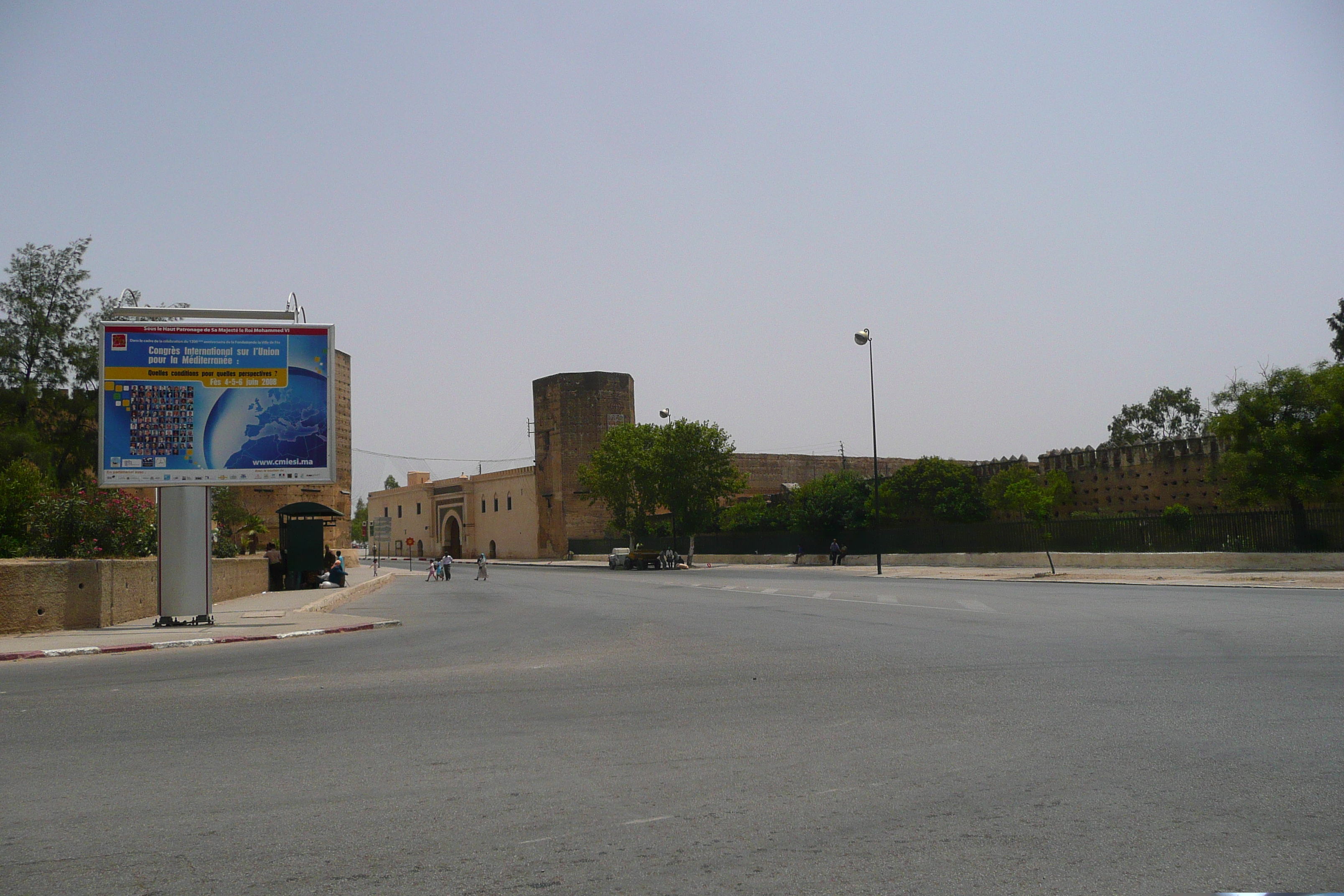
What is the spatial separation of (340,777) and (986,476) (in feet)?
173

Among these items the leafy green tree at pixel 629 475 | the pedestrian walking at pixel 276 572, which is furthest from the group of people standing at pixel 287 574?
the leafy green tree at pixel 629 475

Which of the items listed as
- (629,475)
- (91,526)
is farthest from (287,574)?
(629,475)

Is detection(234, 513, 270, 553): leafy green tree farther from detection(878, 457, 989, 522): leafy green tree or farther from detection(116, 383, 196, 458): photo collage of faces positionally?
detection(878, 457, 989, 522): leafy green tree

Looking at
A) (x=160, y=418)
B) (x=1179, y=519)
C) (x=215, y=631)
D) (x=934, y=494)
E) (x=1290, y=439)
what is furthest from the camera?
(x=934, y=494)

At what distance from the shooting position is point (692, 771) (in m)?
5.77

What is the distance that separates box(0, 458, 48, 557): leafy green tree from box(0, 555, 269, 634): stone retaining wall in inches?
107

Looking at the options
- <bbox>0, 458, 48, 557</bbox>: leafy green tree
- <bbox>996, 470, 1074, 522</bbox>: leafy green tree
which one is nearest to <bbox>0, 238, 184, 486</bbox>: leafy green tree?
<bbox>0, 458, 48, 557</bbox>: leafy green tree

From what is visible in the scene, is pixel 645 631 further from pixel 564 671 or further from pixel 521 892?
pixel 521 892

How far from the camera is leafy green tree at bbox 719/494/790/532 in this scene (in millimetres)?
63438

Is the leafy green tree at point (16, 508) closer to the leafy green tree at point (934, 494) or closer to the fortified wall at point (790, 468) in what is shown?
the leafy green tree at point (934, 494)

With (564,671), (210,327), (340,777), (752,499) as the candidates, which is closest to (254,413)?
(210,327)

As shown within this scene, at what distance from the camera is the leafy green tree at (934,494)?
178 feet

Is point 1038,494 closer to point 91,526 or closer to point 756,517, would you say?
point 756,517

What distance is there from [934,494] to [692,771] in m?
52.1
